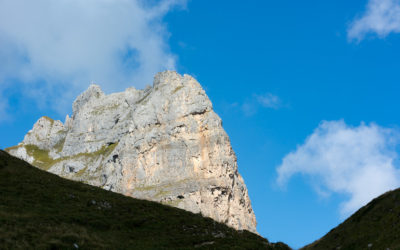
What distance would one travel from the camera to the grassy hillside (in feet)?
101

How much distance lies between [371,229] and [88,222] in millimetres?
25409

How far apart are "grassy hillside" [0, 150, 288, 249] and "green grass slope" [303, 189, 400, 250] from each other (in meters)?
6.12

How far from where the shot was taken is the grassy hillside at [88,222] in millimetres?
30828

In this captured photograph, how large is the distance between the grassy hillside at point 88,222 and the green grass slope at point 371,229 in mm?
6123

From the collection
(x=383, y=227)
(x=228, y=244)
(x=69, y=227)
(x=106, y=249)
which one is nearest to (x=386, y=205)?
(x=383, y=227)

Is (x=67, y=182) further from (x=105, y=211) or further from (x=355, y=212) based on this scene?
(x=355, y=212)

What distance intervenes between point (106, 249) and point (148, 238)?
5179 mm

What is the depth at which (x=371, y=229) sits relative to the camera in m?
36.9

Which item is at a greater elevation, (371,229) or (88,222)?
(88,222)

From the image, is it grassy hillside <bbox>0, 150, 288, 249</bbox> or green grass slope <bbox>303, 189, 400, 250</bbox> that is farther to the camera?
green grass slope <bbox>303, 189, 400, 250</bbox>

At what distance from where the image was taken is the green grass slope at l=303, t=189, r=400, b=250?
33631mm

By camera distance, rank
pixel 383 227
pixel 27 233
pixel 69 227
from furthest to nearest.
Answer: pixel 383 227, pixel 69 227, pixel 27 233

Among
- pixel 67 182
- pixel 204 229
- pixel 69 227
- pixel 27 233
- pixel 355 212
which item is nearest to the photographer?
pixel 27 233

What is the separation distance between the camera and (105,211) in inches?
1585
